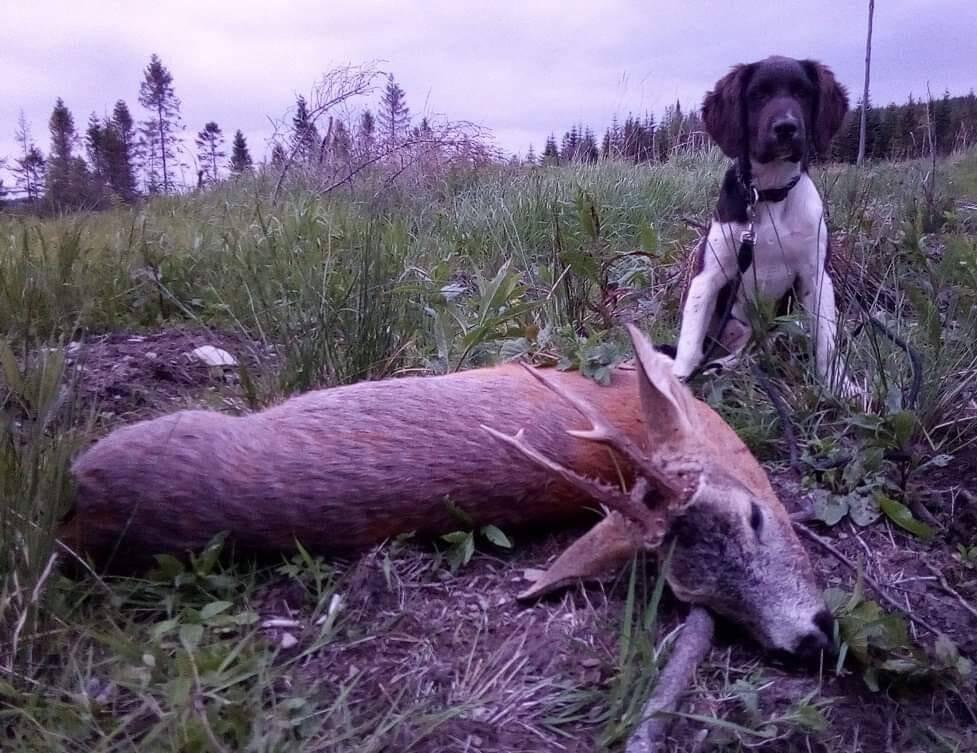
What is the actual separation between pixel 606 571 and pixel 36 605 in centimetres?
122

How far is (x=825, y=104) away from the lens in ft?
14.4

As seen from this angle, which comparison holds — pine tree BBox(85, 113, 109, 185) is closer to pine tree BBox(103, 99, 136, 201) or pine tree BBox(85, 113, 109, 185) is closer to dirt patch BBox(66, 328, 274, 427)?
pine tree BBox(103, 99, 136, 201)

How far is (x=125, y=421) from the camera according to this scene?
9.89ft

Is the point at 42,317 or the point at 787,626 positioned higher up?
the point at 42,317

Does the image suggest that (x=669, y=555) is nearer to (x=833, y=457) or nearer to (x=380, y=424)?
(x=380, y=424)

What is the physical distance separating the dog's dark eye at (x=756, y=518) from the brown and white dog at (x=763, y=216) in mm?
1782

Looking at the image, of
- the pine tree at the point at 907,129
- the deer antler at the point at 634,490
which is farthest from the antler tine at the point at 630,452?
the pine tree at the point at 907,129

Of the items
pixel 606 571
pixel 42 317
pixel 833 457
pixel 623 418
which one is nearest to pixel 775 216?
pixel 833 457

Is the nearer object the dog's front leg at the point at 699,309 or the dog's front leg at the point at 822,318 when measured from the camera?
the dog's front leg at the point at 822,318

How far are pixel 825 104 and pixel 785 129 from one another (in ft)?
1.52

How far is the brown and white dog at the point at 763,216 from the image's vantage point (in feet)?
13.3

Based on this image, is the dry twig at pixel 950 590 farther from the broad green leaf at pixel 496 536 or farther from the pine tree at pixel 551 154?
the pine tree at pixel 551 154

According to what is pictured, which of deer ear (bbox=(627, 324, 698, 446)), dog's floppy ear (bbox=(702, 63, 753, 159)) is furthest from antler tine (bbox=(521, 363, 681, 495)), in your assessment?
dog's floppy ear (bbox=(702, 63, 753, 159))

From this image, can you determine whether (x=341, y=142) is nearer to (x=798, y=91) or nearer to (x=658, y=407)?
(x=798, y=91)
